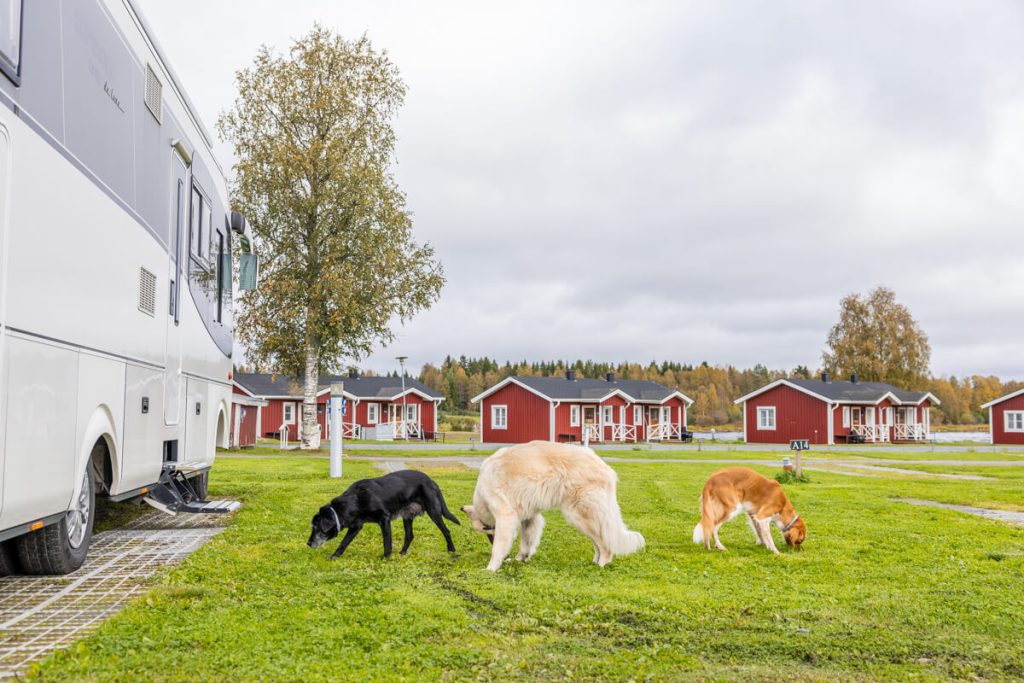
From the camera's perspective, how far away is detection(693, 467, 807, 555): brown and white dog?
840 centimetres

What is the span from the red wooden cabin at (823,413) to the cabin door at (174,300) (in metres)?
48.1

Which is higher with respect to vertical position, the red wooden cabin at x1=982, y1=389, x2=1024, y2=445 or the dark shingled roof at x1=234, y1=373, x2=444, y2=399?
the dark shingled roof at x1=234, y1=373, x2=444, y2=399

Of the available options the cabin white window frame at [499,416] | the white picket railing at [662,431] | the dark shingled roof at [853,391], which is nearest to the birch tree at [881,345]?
the dark shingled roof at [853,391]

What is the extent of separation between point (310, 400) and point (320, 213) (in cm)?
708

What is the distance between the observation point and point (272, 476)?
1820 cm

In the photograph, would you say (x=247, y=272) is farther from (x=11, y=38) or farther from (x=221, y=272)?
(x=11, y=38)

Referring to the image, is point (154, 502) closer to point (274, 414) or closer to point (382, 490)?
point (382, 490)

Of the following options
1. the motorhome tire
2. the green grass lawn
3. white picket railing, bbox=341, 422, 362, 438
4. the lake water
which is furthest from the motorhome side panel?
the lake water

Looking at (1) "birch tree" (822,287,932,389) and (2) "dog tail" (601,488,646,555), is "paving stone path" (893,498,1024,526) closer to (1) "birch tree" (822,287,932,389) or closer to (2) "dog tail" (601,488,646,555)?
(2) "dog tail" (601,488,646,555)

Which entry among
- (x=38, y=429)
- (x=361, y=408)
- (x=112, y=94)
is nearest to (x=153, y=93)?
(x=112, y=94)

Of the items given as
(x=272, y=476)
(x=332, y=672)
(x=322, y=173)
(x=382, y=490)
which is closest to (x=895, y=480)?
(x=272, y=476)

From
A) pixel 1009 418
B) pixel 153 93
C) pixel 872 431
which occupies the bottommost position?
pixel 872 431

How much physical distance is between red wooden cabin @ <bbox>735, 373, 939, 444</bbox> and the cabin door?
48068 millimetres

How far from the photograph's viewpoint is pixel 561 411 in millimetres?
48125
